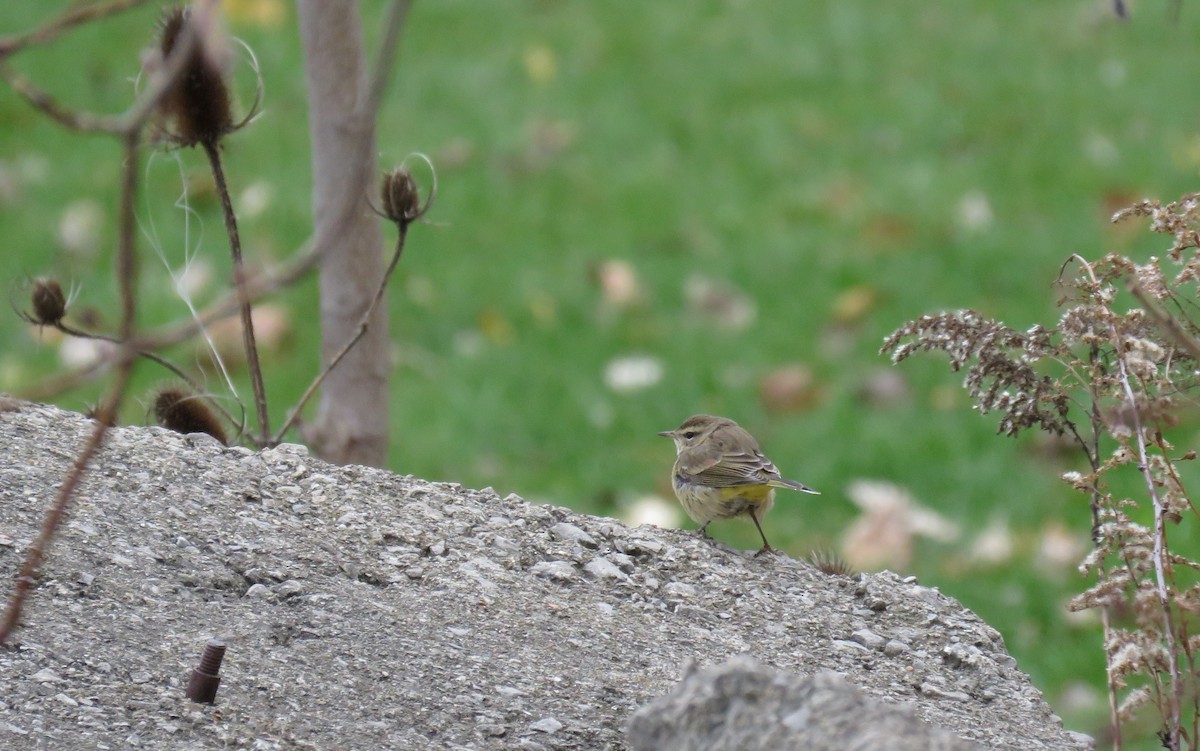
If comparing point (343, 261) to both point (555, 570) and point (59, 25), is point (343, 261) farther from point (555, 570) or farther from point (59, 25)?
point (59, 25)

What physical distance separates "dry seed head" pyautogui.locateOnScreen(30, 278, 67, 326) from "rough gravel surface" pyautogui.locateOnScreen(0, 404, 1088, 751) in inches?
10.0

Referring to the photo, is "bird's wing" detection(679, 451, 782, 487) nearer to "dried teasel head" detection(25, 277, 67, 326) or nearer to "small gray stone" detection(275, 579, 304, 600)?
"small gray stone" detection(275, 579, 304, 600)

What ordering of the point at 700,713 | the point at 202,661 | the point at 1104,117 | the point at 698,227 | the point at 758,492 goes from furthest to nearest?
1. the point at 1104,117
2. the point at 698,227
3. the point at 758,492
4. the point at 202,661
5. the point at 700,713

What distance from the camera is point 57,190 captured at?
7688 mm

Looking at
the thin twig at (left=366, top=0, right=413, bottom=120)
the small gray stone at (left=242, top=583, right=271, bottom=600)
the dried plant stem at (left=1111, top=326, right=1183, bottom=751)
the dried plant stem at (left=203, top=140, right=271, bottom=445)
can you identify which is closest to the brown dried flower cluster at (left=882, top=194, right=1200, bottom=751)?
the dried plant stem at (left=1111, top=326, right=1183, bottom=751)

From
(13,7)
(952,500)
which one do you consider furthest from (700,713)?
(13,7)

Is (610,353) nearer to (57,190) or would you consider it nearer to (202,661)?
(57,190)

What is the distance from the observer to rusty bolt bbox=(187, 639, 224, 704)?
2.40 metres

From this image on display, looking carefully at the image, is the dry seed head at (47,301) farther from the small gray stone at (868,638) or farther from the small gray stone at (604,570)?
the small gray stone at (868,638)

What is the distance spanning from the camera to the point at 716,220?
24.4ft

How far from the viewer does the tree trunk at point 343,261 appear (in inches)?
151

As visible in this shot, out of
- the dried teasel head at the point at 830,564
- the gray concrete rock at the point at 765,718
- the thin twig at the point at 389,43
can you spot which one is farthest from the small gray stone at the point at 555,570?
the thin twig at the point at 389,43

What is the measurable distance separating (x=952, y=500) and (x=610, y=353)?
166 centimetres

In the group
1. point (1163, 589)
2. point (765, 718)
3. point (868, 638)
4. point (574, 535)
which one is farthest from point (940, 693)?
point (765, 718)
